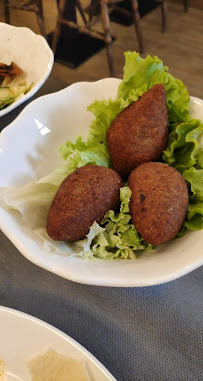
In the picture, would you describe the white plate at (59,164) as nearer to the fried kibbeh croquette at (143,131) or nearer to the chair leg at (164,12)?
the fried kibbeh croquette at (143,131)

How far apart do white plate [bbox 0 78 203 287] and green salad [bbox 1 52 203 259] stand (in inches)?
1.0

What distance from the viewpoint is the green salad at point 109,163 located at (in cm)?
62

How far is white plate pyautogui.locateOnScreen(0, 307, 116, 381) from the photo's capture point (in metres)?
0.53

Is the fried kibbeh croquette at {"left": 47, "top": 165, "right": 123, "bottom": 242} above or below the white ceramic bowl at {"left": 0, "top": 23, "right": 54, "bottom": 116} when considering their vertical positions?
below

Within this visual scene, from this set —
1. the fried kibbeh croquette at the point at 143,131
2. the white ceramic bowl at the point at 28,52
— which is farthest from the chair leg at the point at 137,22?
the fried kibbeh croquette at the point at 143,131

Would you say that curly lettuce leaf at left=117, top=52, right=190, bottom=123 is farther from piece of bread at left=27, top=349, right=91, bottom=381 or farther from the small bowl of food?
piece of bread at left=27, top=349, right=91, bottom=381

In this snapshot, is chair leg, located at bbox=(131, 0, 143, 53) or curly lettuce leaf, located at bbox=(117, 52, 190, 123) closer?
curly lettuce leaf, located at bbox=(117, 52, 190, 123)

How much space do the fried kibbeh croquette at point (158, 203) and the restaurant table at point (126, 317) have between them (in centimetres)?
12

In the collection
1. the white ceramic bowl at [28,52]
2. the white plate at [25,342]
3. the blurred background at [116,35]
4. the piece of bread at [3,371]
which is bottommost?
the blurred background at [116,35]

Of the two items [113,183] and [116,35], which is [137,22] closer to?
[116,35]

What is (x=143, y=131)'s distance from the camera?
690 millimetres

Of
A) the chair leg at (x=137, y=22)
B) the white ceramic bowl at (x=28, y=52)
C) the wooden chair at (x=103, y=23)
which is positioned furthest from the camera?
the chair leg at (x=137, y=22)

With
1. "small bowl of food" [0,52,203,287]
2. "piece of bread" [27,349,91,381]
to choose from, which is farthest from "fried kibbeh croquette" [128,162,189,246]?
"piece of bread" [27,349,91,381]

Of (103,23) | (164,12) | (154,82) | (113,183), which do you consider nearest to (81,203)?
(113,183)
